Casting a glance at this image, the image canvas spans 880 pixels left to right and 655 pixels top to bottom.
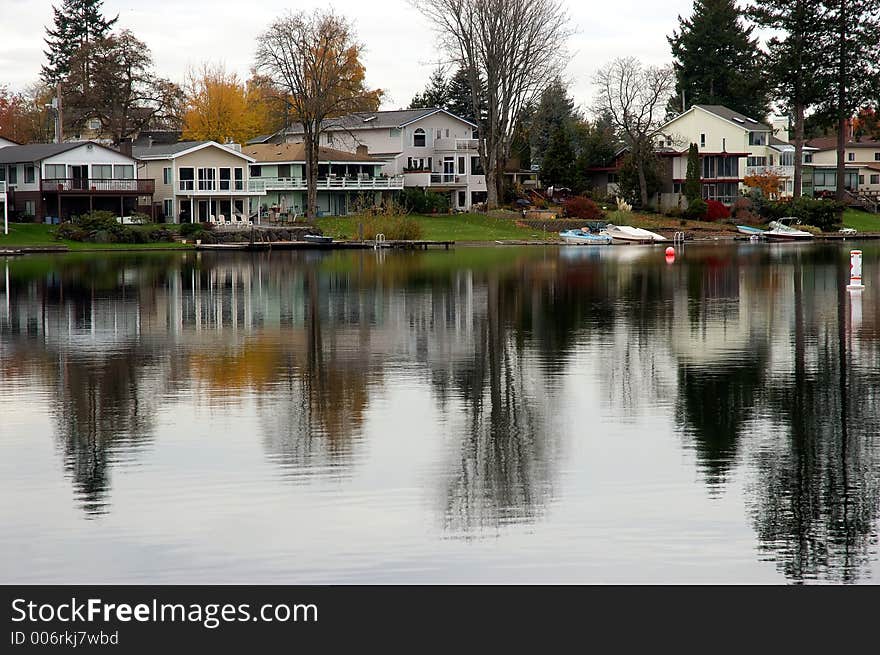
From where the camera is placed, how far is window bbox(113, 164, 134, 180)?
8900 cm

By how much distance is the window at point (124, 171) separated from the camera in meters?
89.0

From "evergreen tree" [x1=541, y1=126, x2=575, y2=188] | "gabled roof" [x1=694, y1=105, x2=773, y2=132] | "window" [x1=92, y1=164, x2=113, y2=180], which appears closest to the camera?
"window" [x1=92, y1=164, x2=113, y2=180]

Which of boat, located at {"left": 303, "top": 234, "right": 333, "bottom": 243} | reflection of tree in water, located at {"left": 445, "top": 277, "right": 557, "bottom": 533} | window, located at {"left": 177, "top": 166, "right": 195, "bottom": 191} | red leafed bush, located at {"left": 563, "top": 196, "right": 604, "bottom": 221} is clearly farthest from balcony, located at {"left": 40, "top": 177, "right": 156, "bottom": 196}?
reflection of tree in water, located at {"left": 445, "top": 277, "right": 557, "bottom": 533}

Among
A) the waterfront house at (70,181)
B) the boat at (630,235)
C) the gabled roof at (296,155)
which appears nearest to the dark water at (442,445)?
the boat at (630,235)

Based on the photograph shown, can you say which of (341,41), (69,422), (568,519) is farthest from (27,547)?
(341,41)

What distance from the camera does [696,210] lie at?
97438mm

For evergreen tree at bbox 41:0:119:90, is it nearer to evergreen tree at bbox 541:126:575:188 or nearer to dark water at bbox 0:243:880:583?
evergreen tree at bbox 541:126:575:188

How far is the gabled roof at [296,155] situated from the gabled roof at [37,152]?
14277 millimetres

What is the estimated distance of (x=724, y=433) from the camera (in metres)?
16.0

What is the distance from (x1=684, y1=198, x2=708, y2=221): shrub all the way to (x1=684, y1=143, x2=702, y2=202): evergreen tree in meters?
2.98

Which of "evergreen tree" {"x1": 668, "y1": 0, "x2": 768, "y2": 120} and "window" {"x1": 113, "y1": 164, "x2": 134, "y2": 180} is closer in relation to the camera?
"window" {"x1": 113, "y1": 164, "x2": 134, "y2": 180}

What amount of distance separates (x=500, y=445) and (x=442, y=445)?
68cm
